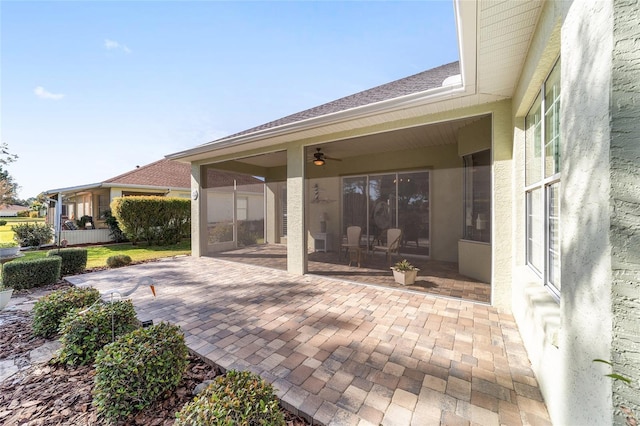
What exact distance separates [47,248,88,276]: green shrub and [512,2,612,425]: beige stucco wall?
960cm

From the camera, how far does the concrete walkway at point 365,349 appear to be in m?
2.00

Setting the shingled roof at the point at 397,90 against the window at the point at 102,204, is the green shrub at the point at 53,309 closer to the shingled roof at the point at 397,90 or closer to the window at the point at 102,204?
the shingled roof at the point at 397,90

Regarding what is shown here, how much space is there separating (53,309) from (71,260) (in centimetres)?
449

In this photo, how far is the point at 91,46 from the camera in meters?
6.70

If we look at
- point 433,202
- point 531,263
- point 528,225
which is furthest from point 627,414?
point 433,202

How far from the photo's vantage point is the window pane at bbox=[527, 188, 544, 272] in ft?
9.87

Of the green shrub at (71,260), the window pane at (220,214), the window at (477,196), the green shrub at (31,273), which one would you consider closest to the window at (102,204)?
the green shrub at (71,260)

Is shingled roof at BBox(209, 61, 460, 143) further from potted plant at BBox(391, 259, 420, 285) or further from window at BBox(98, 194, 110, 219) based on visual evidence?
window at BBox(98, 194, 110, 219)

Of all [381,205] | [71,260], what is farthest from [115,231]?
[381,205]

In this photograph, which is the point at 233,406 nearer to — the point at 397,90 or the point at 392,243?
the point at 392,243

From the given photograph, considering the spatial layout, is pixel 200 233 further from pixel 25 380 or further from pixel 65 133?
pixel 65 133

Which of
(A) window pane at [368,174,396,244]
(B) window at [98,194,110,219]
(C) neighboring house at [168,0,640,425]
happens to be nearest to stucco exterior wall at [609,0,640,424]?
(C) neighboring house at [168,0,640,425]

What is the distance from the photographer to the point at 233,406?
4.91 ft

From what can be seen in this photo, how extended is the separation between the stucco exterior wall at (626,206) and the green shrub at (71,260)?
965cm
